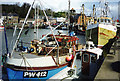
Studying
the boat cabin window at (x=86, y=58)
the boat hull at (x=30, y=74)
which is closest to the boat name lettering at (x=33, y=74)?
the boat hull at (x=30, y=74)

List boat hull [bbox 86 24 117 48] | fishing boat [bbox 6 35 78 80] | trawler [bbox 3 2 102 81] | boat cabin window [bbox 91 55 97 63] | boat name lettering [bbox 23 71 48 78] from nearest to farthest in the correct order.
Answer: boat cabin window [bbox 91 55 97 63]
trawler [bbox 3 2 102 81]
fishing boat [bbox 6 35 78 80]
boat name lettering [bbox 23 71 48 78]
boat hull [bbox 86 24 117 48]

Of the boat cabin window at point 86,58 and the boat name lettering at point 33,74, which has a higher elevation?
the boat cabin window at point 86,58

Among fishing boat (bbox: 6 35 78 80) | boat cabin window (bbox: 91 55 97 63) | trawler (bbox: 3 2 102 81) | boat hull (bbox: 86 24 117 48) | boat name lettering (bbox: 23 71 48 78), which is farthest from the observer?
boat hull (bbox: 86 24 117 48)

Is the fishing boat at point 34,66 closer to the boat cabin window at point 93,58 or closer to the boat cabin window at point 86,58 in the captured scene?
the boat cabin window at point 86,58

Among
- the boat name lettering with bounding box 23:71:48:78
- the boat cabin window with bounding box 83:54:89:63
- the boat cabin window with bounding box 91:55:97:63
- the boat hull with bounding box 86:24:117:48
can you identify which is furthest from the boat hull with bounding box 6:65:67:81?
the boat hull with bounding box 86:24:117:48

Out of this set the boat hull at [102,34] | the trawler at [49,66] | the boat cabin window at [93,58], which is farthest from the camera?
the boat hull at [102,34]

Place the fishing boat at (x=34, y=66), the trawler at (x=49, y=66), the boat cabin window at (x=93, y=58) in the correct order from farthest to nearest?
the fishing boat at (x=34, y=66)
the trawler at (x=49, y=66)
the boat cabin window at (x=93, y=58)

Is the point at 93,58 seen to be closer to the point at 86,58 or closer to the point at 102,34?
the point at 86,58

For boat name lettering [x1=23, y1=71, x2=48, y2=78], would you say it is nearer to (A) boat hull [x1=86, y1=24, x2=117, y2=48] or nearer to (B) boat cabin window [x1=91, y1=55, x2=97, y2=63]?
(B) boat cabin window [x1=91, y1=55, x2=97, y2=63]

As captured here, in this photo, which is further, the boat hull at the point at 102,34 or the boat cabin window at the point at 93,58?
Answer: the boat hull at the point at 102,34

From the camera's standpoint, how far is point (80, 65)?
15.3 m

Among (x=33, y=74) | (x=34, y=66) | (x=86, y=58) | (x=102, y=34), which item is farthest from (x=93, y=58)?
(x=102, y=34)

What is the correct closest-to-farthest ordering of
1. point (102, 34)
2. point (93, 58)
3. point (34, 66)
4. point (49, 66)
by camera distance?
point (93, 58), point (34, 66), point (49, 66), point (102, 34)

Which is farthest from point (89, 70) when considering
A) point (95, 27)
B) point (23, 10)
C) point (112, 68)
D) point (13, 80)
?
point (23, 10)
